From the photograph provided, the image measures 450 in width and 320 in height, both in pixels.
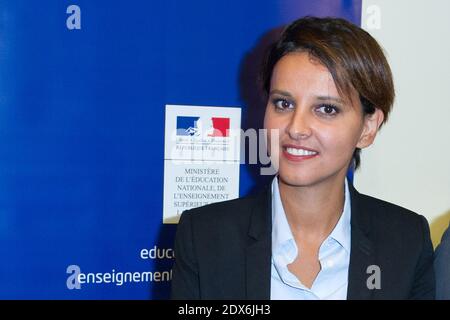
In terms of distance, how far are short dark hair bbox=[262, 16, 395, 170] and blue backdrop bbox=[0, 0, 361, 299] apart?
0.54 meters

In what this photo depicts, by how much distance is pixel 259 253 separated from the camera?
1.40 metres

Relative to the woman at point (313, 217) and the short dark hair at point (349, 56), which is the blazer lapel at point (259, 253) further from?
the short dark hair at point (349, 56)

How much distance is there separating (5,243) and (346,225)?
0.91 meters

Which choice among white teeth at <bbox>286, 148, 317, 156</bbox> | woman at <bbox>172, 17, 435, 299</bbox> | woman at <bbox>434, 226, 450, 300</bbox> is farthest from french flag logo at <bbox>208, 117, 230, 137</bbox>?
woman at <bbox>434, 226, 450, 300</bbox>

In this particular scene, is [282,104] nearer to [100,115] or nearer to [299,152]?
[299,152]

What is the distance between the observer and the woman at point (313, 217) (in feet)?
4.53

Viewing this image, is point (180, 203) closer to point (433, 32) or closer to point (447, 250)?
point (447, 250)

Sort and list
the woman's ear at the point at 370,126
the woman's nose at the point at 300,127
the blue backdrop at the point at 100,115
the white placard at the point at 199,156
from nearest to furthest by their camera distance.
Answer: the woman's nose at the point at 300,127 < the woman's ear at the point at 370,126 < the blue backdrop at the point at 100,115 < the white placard at the point at 199,156

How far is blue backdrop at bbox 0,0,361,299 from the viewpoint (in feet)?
5.90

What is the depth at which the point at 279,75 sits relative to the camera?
143cm

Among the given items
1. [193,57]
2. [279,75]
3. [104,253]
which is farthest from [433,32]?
[104,253]

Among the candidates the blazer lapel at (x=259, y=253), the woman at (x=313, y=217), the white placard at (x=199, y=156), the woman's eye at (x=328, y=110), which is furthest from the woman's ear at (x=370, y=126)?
the white placard at (x=199, y=156)

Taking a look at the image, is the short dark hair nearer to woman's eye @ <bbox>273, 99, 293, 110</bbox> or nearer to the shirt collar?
woman's eye @ <bbox>273, 99, 293, 110</bbox>

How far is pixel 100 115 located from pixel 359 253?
2.73 ft
